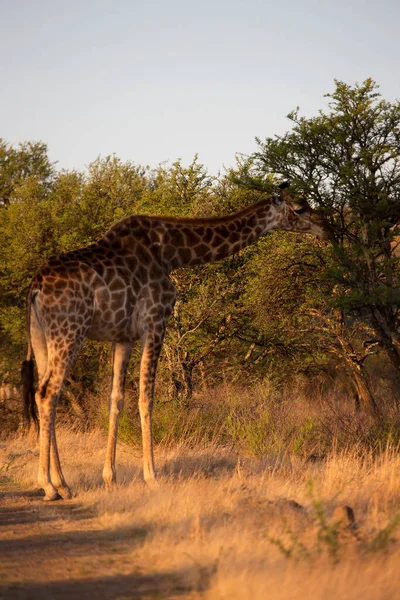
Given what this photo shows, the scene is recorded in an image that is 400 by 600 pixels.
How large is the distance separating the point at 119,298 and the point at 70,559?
4.37 metres

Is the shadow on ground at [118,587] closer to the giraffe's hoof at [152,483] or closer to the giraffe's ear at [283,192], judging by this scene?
the giraffe's hoof at [152,483]

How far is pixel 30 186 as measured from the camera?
25469 mm

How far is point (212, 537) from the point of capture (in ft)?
21.3

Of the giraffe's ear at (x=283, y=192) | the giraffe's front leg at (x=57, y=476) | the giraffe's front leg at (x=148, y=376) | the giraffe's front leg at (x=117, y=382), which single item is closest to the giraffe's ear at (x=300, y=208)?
the giraffe's ear at (x=283, y=192)

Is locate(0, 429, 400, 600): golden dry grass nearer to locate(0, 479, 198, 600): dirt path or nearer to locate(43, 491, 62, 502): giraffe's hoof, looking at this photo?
locate(0, 479, 198, 600): dirt path

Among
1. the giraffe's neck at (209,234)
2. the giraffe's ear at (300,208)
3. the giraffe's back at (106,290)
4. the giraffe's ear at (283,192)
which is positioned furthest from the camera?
the giraffe's ear at (283,192)

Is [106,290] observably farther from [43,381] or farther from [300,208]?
[300,208]

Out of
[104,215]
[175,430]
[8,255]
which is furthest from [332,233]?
[8,255]

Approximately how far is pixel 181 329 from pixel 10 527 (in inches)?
429

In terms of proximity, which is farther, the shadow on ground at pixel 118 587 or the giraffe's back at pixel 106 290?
the giraffe's back at pixel 106 290

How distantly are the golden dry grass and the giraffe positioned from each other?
845 mm

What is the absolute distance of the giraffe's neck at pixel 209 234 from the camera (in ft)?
35.7

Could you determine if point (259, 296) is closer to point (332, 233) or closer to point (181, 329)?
point (181, 329)

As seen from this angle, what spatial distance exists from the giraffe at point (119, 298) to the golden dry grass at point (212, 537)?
2.77ft
